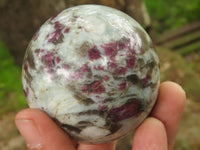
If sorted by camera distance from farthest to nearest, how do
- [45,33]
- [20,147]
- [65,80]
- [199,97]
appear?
[199,97]
[20,147]
[45,33]
[65,80]

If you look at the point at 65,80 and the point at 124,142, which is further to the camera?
the point at 124,142

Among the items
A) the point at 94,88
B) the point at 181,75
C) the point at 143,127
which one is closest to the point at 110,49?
the point at 94,88

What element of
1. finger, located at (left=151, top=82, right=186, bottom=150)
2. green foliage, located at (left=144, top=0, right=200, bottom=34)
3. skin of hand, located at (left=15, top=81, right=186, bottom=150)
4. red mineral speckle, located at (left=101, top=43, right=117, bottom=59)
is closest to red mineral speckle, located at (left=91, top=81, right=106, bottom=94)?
red mineral speckle, located at (left=101, top=43, right=117, bottom=59)

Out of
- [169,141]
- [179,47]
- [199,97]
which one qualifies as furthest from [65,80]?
[179,47]

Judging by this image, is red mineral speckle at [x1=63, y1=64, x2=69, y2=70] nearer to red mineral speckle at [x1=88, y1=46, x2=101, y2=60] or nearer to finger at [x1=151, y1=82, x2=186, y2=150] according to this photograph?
red mineral speckle at [x1=88, y1=46, x2=101, y2=60]

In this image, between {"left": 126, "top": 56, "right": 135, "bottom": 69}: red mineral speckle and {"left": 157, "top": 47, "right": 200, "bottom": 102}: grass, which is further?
{"left": 157, "top": 47, "right": 200, "bottom": 102}: grass

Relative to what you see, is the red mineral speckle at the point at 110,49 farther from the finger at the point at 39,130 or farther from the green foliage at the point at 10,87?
the green foliage at the point at 10,87

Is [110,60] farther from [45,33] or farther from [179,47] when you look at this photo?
[179,47]
